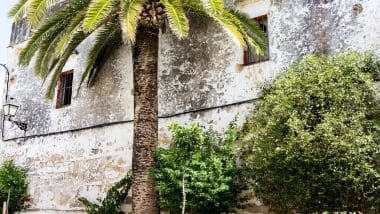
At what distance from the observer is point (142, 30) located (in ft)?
35.0

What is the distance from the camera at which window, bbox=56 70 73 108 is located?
1480 centimetres

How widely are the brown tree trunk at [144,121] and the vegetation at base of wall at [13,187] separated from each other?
589 cm

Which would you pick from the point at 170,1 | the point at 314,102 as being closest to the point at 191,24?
the point at 170,1

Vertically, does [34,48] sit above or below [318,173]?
above

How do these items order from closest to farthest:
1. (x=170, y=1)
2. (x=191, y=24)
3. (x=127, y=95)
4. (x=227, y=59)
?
(x=170, y=1) → (x=227, y=59) → (x=191, y=24) → (x=127, y=95)

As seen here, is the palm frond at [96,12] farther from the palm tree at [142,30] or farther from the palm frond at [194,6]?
the palm frond at [194,6]

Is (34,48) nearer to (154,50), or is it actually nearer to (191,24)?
(154,50)

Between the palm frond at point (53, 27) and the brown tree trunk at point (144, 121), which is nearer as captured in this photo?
the brown tree trunk at point (144, 121)

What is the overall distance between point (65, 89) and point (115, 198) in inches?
174

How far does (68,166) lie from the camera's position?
14.1 m

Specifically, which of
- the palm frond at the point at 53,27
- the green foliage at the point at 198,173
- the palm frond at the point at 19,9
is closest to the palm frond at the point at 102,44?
the palm frond at the point at 53,27

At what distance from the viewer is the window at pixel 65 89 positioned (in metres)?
14.8

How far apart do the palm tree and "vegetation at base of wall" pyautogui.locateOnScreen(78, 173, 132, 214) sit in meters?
1.93

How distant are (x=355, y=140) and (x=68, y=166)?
876 cm
